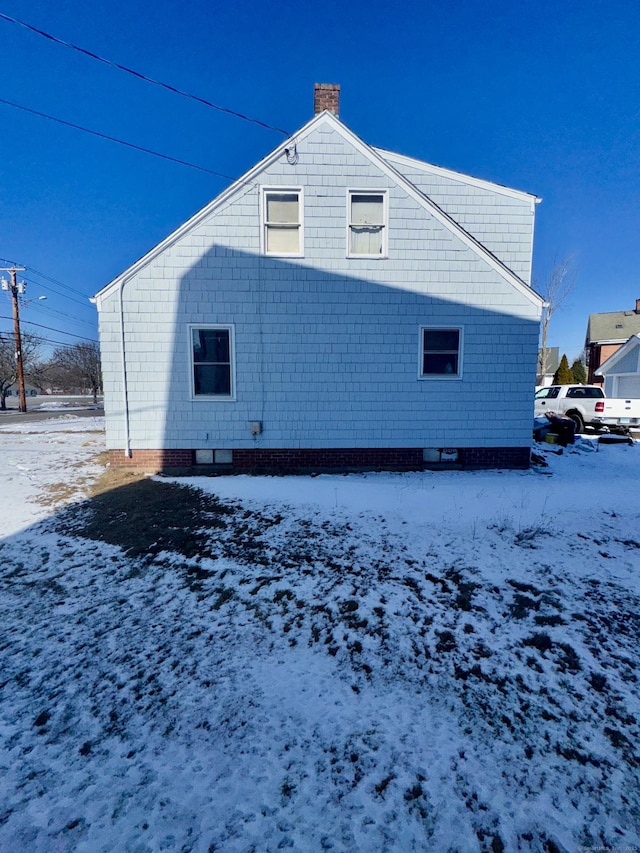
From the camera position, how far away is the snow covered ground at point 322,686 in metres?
1.72

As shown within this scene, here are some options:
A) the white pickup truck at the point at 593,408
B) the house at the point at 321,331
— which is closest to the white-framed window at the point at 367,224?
the house at the point at 321,331

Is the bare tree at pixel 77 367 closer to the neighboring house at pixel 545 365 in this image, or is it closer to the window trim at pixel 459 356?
the neighboring house at pixel 545 365

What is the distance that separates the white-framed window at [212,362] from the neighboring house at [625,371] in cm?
2264

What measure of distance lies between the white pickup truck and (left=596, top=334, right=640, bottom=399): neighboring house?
793cm

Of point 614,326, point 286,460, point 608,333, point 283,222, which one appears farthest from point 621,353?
point 286,460

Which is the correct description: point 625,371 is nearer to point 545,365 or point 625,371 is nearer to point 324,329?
point 545,365

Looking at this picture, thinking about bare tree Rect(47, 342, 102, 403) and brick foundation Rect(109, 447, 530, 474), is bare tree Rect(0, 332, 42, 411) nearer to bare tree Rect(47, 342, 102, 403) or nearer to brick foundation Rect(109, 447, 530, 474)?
bare tree Rect(47, 342, 102, 403)

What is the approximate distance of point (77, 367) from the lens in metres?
54.6

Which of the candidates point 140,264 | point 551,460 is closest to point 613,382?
point 551,460

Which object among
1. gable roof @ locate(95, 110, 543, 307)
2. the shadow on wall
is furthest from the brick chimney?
the shadow on wall

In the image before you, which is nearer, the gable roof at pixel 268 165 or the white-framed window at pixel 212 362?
the gable roof at pixel 268 165

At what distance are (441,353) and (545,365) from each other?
31121 mm

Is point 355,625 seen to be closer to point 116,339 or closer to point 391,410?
point 391,410

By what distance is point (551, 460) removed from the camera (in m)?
9.09
